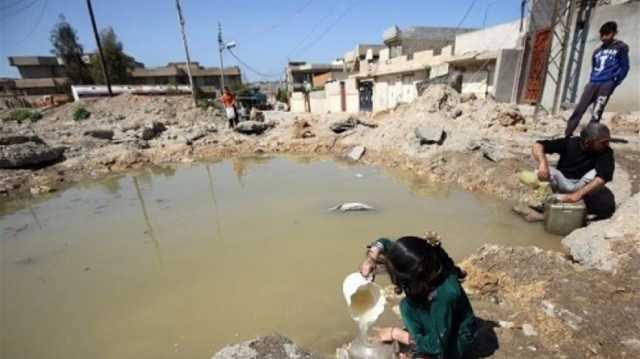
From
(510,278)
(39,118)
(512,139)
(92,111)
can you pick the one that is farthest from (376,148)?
(39,118)

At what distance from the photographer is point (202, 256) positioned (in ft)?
12.9

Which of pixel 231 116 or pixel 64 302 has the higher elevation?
pixel 231 116

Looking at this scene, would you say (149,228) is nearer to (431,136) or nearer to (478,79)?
(431,136)

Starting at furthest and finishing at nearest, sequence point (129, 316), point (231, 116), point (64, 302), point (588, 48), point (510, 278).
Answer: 1. point (231, 116)
2. point (588, 48)
3. point (64, 302)
4. point (129, 316)
5. point (510, 278)

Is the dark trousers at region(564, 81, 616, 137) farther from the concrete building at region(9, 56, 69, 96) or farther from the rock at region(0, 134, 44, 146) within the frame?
the concrete building at region(9, 56, 69, 96)

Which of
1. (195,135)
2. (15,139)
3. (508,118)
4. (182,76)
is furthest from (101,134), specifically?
(182,76)

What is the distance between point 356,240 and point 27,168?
891 centimetres

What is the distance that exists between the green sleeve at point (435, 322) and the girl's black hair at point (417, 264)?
0.20 ft

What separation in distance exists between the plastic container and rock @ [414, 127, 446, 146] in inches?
158

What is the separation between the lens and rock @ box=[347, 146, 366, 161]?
8672mm

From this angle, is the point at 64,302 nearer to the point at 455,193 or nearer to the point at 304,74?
the point at 455,193

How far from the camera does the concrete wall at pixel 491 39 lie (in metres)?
12.3

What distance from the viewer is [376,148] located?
8.92m

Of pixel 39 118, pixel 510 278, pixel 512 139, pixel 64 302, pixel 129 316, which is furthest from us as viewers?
pixel 39 118
